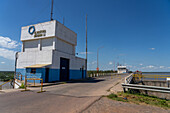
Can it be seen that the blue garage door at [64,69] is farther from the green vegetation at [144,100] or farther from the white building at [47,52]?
the green vegetation at [144,100]

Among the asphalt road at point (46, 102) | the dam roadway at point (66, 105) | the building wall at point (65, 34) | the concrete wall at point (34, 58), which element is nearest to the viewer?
the dam roadway at point (66, 105)

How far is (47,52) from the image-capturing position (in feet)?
66.4

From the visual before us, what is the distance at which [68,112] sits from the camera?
5.14 meters

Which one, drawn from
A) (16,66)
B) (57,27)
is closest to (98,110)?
(57,27)

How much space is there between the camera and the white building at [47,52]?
64.5 ft

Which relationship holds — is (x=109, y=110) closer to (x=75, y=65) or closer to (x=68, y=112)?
(x=68, y=112)

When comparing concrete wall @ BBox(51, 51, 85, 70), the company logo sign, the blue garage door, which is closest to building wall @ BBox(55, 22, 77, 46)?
the company logo sign

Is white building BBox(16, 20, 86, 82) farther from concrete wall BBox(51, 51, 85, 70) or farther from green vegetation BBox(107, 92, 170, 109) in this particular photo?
green vegetation BBox(107, 92, 170, 109)

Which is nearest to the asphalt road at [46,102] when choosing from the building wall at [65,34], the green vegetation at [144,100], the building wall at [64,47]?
the green vegetation at [144,100]

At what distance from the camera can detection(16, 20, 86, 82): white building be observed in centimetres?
1967

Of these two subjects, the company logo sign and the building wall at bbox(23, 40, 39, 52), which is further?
the building wall at bbox(23, 40, 39, 52)

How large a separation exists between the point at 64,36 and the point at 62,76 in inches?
332

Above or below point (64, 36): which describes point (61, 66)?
below

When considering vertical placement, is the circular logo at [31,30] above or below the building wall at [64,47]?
above
